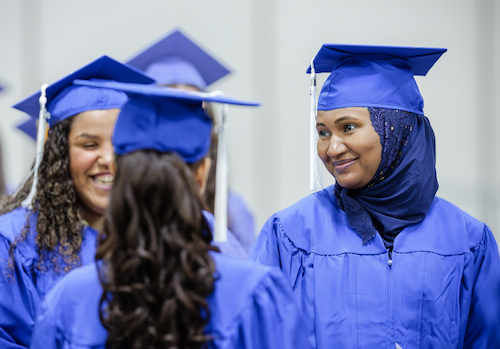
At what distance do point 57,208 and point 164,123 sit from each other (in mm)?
890

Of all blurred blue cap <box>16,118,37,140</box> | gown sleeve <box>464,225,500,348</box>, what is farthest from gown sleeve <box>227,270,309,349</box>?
blurred blue cap <box>16,118,37,140</box>

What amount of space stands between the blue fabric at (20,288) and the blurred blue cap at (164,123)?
2.64 feet

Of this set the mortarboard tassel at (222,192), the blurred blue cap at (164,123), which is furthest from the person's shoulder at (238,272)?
the blurred blue cap at (164,123)

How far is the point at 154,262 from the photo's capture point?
1.04 m

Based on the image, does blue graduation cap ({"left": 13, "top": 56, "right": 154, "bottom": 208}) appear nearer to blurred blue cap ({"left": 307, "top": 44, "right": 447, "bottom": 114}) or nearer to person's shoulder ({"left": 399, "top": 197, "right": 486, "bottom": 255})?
blurred blue cap ({"left": 307, "top": 44, "right": 447, "bottom": 114})

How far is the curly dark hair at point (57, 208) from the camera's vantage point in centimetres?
177

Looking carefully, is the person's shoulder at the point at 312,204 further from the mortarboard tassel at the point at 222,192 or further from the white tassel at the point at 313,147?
the mortarboard tassel at the point at 222,192

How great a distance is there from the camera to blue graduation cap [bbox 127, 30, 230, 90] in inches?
117

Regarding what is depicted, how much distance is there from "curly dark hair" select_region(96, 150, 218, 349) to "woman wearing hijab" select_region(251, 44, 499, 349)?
61 cm

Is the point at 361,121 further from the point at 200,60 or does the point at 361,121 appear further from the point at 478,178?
the point at 478,178

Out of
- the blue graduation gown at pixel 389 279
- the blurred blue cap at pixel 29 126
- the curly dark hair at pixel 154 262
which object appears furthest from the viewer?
the blurred blue cap at pixel 29 126

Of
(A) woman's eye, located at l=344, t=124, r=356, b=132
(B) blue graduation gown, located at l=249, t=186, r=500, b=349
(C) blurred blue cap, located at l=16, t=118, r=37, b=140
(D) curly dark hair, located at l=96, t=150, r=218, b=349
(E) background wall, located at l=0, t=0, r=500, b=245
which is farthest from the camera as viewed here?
(E) background wall, located at l=0, t=0, r=500, b=245

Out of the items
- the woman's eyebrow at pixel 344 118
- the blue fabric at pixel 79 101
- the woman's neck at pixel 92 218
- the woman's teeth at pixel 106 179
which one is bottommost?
the woman's neck at pixel 92 218

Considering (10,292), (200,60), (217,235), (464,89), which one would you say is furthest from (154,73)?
(464,89)
